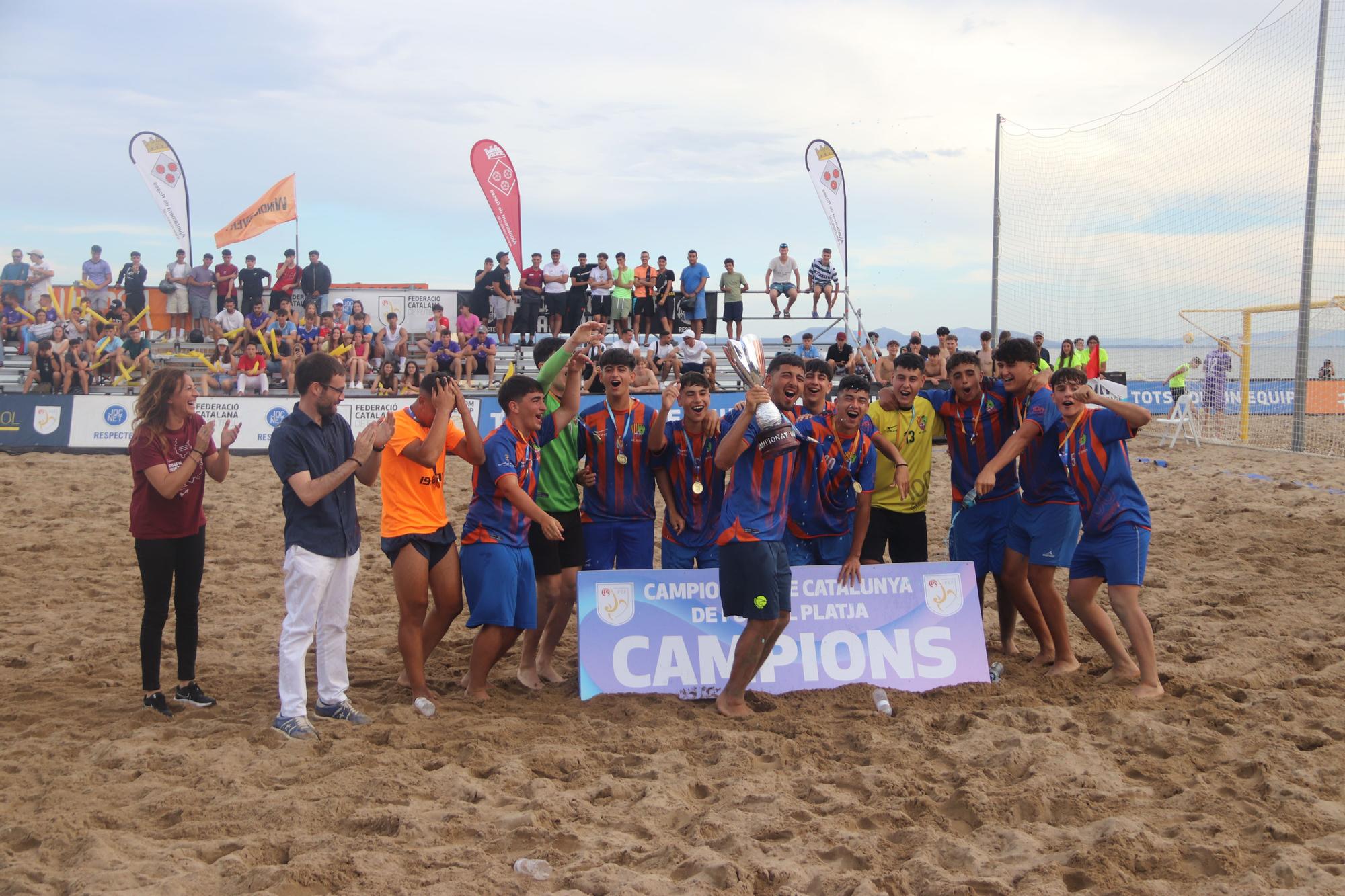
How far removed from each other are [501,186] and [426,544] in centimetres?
1546

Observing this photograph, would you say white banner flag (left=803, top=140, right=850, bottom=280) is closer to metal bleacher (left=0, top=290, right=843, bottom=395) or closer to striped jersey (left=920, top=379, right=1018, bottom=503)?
→ metal bleacher (left=0, top=290, right=843, bottom=395)

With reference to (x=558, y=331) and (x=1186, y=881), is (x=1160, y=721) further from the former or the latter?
(x=558, y=331)

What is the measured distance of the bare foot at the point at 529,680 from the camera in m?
5.67

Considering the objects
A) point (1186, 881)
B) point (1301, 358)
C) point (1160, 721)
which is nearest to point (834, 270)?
point (1301, 358)

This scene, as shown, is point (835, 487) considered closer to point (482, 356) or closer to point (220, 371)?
point (482, 356)

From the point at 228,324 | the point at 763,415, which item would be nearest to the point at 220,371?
the point at 228,324

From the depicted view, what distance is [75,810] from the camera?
3922 mm

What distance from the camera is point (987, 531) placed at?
239 inches

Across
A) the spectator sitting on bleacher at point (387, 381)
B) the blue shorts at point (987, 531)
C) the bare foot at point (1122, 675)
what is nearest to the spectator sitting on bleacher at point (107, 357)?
the spectator sitting on bleacher at point (387, 381)

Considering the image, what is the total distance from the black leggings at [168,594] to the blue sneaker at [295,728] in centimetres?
83

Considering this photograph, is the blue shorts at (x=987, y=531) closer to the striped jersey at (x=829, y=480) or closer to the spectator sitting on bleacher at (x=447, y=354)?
the striped jersey at (x=829, y=480)

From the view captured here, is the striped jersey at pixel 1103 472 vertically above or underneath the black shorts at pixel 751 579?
above

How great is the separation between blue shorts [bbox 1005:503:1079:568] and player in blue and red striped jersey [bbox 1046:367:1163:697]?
147 millimetres

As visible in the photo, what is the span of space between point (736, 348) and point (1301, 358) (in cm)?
1191
